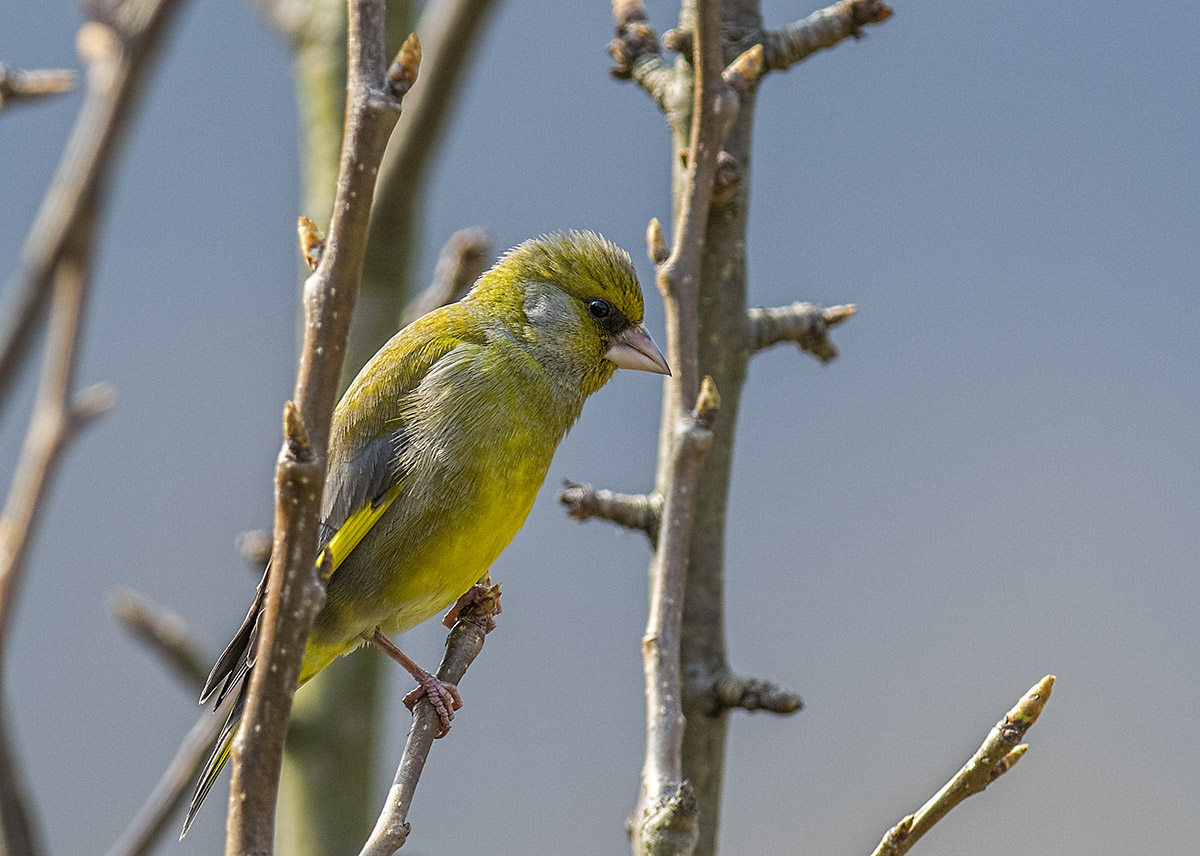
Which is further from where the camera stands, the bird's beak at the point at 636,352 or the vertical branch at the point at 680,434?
the bird's beak at the point at 636,352

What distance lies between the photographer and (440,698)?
2.06 meters

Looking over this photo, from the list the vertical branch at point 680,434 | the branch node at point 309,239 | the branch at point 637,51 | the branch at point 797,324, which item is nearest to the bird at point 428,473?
the branch at point 797,324

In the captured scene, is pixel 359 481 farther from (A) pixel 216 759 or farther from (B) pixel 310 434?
(B) pixel 310 434

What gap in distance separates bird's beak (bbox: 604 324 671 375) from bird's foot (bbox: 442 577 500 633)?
1.87ft

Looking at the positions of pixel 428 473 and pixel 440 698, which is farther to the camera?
pixel 428 473

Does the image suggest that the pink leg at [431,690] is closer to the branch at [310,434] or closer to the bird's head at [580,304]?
the bird's head at [580,304]

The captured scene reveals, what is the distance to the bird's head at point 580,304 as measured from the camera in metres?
2.64

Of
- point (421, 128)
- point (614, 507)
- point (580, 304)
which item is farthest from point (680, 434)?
point (421, 128)

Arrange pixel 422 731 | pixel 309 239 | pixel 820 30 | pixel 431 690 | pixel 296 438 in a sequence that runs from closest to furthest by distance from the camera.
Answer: pixel 296 438 < pixel 309 239 < pixel 422 731 < pixel 431 690 < pixel 820 30

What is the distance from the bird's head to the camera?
2637 mm

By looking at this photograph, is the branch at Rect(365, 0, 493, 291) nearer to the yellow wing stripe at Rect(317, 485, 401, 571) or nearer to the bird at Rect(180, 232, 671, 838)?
the bird at Rect(180, 232, 671, 838)

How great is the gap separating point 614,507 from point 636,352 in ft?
1.31

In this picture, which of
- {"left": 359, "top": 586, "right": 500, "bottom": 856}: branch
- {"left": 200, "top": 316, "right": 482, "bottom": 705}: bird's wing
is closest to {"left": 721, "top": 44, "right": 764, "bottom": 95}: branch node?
{"left": 200, "top": 316, "right": 482, "bottom": 705}: bird's wing

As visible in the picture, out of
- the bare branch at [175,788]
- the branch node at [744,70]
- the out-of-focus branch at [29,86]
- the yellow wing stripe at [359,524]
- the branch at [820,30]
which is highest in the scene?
the branch at [820,30]
